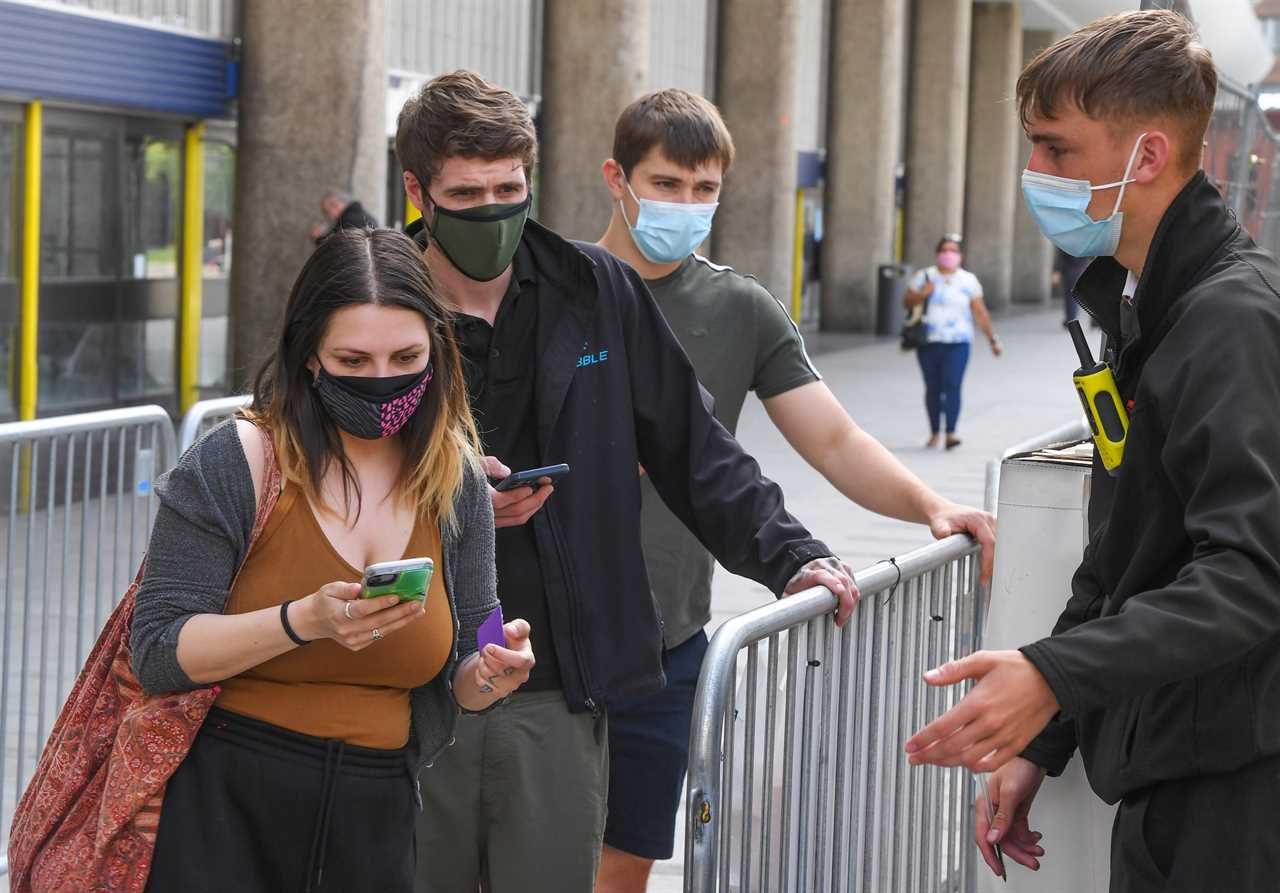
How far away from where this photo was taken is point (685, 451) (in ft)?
10.8

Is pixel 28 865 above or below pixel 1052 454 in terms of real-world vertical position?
below

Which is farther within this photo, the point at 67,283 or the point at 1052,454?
the point at 67,283

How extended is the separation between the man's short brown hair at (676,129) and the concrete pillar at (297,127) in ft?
Answer: 30.0

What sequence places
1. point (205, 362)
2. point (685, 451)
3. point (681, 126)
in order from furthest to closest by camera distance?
point (205, 362) → point (681, 126) → point (685, 451)

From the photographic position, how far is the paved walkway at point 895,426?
1032 centimetres

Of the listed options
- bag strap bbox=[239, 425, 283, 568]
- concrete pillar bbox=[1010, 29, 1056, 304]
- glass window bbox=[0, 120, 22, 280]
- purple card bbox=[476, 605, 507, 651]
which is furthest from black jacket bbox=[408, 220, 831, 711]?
concrete pillar bbox=[1010, 29, 1056, 304]

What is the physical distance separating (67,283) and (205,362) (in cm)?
200

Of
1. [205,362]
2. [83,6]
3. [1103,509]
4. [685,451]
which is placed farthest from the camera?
[205,362]

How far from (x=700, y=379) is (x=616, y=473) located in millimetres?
839

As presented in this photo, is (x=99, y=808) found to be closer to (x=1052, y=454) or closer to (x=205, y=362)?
(x=1052, y=454)

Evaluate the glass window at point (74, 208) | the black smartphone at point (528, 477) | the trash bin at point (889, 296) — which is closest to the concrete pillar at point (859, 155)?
the trash bin at point (889, 296)

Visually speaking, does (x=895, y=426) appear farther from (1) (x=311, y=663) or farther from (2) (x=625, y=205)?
(1) (x=311, y=663)

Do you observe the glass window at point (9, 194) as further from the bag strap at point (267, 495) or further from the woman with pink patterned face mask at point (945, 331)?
the bag strap at point (267, 495)

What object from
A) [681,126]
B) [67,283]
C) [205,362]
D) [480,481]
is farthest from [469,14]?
[480,481]
